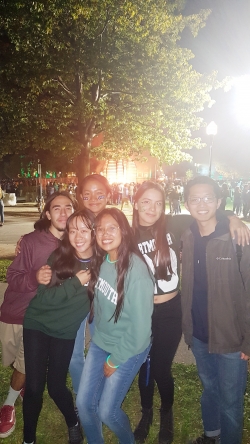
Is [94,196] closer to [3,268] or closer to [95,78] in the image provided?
[3,268]

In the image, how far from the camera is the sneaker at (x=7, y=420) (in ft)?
10.3

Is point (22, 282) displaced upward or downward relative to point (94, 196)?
downward

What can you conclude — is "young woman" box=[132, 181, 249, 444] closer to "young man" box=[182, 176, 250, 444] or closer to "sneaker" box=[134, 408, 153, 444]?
"sneaker" box=[134, 408, 153, 444]

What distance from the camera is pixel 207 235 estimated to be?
108 inches

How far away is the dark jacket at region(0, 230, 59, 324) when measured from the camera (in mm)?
2926

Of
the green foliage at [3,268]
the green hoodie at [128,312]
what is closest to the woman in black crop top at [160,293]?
the green hoodie at [128,312]

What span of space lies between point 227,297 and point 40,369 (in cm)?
151

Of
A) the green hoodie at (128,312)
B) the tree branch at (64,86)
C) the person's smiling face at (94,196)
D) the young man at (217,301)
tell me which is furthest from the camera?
the tree branch at (64,86)

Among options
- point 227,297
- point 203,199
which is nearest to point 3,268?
point 203,199

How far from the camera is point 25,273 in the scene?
2.94 m

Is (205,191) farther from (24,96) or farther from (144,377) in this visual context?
(24,96)

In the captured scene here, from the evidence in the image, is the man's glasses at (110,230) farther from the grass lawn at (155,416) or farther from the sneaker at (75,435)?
the grass lawn at (155,416)

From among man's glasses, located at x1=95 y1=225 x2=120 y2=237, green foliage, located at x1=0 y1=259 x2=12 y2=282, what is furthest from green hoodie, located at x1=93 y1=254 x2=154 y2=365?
green foliage, located at x1=0 y1=259 x2=12 y2=282

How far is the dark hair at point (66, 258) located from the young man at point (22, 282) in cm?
12
